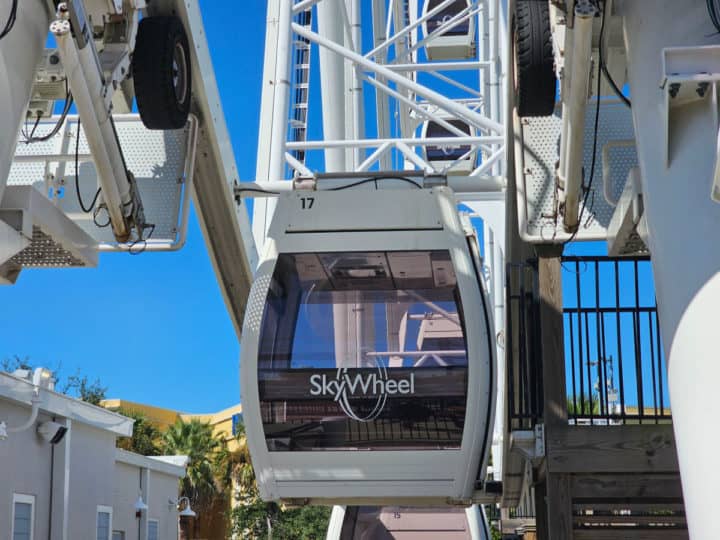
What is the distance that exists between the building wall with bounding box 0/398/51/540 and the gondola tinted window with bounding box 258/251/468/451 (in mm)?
6593

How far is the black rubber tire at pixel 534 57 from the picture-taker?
6395 mm

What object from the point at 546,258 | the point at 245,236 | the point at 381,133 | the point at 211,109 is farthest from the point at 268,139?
the point at 381,133

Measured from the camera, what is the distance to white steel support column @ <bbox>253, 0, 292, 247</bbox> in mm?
10094

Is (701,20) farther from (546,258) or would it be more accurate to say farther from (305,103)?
(305,103)

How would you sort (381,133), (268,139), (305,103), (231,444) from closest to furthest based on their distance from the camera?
1. (268,139)
2. (305,103)
3. (381,133)
4. (231,444)

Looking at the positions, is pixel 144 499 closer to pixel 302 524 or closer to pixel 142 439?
pixel 142 439

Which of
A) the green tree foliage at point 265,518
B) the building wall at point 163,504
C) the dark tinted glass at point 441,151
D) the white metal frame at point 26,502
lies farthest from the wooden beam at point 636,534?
the green tree foliage at point 265,518

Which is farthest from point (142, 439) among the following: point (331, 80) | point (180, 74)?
point (180, 74)

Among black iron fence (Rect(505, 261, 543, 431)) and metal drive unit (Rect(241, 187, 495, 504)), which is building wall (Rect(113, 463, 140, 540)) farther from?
metal drive unit (Rect(241, 187, 495, 504))

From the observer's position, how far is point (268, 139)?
33.8 ft

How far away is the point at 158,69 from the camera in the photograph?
6.71 metres

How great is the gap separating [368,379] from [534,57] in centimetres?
210

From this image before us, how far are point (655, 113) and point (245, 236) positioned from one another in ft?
16.4

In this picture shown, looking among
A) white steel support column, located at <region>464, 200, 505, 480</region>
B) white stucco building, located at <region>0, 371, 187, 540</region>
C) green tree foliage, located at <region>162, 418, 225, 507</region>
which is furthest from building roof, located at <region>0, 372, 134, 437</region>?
green tree foliage, located at <region>162, 418, 225, 507</region>
